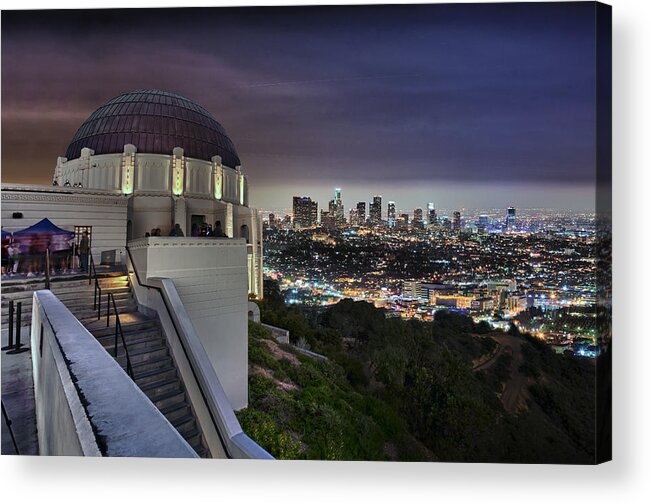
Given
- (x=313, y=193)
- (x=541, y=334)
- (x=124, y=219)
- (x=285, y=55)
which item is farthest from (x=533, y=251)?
(x=124, y=219)

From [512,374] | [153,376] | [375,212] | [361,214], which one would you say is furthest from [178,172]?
[512,374]

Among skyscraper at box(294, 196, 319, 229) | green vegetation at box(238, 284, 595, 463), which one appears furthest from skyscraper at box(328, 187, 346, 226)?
green vegetation at box(238, 284, 595, 463)

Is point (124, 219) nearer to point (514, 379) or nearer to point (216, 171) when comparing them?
point (216, 171)

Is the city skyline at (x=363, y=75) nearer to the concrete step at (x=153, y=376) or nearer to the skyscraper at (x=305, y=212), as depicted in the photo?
the skyscraper at (x=305, y=212)

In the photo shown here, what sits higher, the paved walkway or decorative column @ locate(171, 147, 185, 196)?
decorative column @ locate(171, 147, 185, 196)

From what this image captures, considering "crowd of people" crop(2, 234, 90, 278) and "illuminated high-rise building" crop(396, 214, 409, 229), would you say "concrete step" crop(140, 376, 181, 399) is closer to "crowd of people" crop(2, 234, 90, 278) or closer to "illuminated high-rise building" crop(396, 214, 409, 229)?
"crowd of people" crop(2, 234, 90, 278)

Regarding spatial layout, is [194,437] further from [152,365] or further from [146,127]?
[146,127]
